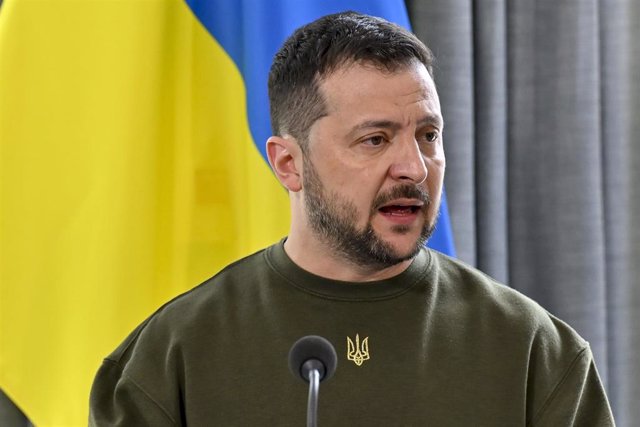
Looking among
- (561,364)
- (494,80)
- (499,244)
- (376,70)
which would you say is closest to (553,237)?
(499,244)

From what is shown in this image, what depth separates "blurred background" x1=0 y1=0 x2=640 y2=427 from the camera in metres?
1.74

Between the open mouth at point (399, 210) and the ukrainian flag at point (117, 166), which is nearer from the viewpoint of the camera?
the open mouth at point (399, 210)

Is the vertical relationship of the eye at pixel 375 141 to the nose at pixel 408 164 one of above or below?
above

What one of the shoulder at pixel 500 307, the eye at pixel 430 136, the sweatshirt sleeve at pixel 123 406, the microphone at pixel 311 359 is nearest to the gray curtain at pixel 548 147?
the shoulder at pixel 500 307

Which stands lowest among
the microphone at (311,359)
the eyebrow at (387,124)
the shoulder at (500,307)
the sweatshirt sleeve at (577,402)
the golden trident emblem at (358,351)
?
the sweatshirt sleeve at (577,402)

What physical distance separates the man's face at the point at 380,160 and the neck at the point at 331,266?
0.03m

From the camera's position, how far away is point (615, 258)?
7.56ft

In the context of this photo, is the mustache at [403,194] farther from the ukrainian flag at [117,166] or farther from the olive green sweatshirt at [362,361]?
the ukrainian flag at [117,166]

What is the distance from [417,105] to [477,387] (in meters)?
0.40

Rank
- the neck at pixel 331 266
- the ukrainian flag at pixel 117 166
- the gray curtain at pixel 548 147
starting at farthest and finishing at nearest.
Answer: the gray curtain at pixel 548 147 < the ukrainian flag at pixel 117 166 < the neck at pixel 331 266

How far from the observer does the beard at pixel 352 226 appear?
132 cm

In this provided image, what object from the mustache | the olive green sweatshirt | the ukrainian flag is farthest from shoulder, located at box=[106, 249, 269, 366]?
the ukrainian flag

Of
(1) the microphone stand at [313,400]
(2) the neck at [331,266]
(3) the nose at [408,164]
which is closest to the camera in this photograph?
(1) the microphone stand at [313,400]

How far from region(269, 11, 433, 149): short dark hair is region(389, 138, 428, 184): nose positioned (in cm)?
11
